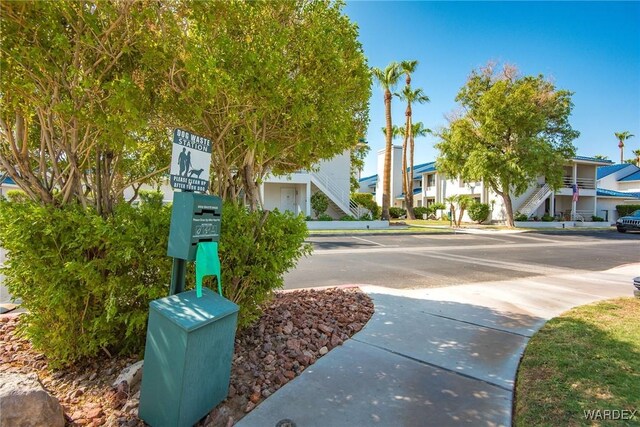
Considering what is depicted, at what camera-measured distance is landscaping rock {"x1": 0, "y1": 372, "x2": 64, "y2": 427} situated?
2.41 m

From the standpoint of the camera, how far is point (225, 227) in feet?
11.4

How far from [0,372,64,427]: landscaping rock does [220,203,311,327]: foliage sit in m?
1.53

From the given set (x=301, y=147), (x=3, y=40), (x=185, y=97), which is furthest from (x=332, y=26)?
(x=3, y=40)

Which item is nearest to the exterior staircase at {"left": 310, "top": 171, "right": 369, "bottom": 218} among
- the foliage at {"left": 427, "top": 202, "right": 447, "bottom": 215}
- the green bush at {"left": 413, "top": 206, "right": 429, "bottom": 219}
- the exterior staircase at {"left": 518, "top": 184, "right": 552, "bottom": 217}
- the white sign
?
the green bush at {"left": 413, "top": 206, "right": 429, "bottom": 219}

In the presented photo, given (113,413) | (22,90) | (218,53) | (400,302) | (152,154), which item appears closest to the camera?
(113,413)

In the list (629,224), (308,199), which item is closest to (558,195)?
(629,224)

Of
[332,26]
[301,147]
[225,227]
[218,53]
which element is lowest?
[225,227]

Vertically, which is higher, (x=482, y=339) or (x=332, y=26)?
(x=332, y=26)

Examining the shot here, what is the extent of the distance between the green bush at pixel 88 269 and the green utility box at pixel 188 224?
0.58 meters

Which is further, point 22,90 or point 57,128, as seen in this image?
point 57,128

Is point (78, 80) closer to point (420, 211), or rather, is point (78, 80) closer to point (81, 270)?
point (81, 270)

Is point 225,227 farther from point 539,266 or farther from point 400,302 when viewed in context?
point 539,266

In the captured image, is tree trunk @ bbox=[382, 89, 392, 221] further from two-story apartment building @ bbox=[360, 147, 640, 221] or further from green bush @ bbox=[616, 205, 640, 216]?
green bush @ bbox=[616, 205, 640, 216]

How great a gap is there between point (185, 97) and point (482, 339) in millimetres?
4302
